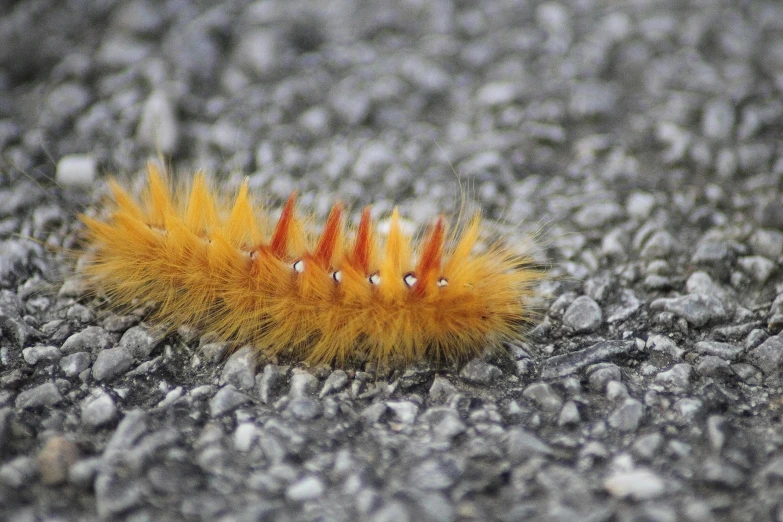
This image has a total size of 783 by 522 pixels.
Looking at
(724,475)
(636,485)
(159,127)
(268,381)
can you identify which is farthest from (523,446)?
(159,127)

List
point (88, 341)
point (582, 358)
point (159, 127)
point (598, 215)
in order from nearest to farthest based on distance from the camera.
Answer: point (582, 358)
point (88, 341)
point (598, 215)
point (159, 127)

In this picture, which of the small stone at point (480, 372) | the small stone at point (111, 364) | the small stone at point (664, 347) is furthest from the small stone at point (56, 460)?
the small stone at point (664, 347)

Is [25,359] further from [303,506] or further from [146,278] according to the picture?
[303,506]

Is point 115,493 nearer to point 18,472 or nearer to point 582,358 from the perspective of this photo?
point 18,472

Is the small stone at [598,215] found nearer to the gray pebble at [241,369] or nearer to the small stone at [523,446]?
the small stone at [523,446]

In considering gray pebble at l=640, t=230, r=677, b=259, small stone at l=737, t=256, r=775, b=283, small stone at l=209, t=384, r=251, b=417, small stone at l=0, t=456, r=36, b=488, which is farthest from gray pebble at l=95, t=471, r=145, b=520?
small stone at l=737, t=256, r=775, b=283

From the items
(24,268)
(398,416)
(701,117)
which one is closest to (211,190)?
(24,268)
